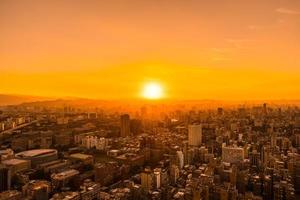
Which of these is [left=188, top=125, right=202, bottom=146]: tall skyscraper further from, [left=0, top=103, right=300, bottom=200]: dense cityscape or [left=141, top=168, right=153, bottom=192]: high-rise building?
[left=141, top=168, right=153, bottom=192]: high-rise building

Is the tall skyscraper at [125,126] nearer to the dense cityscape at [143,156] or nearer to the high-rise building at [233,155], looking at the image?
the dense cityscape at [143,156]

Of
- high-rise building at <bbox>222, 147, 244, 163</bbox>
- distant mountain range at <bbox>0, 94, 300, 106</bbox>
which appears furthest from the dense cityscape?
distant mountain range at <bbox>0, 94, 300, 106</bbox>

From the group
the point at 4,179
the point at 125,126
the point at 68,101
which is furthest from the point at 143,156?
the point at 68,101

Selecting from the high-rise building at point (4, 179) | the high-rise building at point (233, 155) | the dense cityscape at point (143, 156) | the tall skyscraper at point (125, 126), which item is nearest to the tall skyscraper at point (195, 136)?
the dense cityscape at point (143, 156)

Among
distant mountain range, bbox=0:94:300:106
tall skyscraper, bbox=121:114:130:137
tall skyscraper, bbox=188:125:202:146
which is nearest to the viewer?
distant mountain range, bbox=0:94:300:106

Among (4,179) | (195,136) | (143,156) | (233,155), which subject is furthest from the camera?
(195,136)

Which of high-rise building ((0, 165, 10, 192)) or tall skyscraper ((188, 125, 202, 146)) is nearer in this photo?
high-rise building ((0, 165, 10, 192))

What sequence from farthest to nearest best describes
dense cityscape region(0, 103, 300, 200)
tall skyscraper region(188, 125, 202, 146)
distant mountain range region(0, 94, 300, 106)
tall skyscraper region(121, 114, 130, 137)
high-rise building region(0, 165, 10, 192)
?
tall skyscraper region(121, 114, 130, 137) < tall skyscraper region(188, 125, 202, 146) < distant mountain range region(0, 94, 300, 106) < high-rise building region(0, 165, 10, 192) < dense cityscape region(0, 103, 300, 200)

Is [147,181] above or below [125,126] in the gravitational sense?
below

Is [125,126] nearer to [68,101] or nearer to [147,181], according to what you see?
[68,101]

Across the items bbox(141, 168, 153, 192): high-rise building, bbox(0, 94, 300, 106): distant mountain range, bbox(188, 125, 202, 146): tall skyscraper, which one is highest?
bbox(0, 94, 300, 106): distant mountain range

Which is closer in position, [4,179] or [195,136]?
[4,179]
